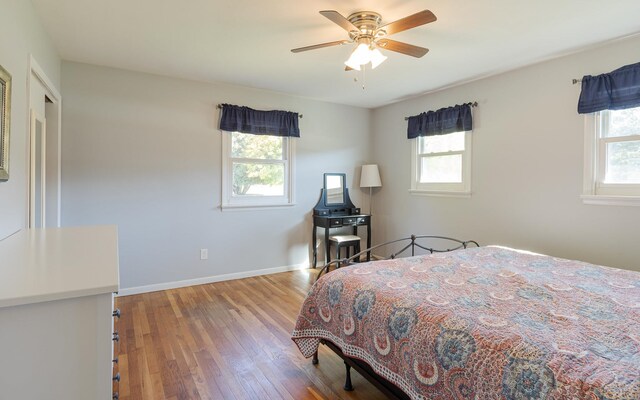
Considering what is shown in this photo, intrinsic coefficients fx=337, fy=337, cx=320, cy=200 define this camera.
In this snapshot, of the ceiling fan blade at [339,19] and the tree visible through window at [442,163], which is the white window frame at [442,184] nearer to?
the tree visible through window at [442,163]

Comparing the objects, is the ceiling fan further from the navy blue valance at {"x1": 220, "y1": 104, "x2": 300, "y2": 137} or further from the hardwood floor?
the hardwood floor

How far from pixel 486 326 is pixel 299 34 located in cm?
238

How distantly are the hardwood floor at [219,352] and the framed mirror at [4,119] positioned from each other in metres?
1.39

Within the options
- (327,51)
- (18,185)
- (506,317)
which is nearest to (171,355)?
(18,185)

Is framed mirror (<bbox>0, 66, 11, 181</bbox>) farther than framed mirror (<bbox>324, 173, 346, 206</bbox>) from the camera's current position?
No

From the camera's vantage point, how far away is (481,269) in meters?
2.24

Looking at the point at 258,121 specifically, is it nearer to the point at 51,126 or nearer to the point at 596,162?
the point at 51,126

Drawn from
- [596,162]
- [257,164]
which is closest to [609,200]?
[596,162]

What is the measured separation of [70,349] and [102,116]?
3.22m

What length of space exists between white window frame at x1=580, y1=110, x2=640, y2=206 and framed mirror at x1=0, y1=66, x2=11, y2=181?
4047 mm

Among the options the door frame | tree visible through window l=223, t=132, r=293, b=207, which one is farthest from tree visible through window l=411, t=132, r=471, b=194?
the door frame

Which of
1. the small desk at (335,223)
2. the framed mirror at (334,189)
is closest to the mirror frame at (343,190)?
the framed mirror at (334,189)

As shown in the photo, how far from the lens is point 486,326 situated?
53.0 inches

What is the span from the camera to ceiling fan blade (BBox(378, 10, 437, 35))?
190 cm
